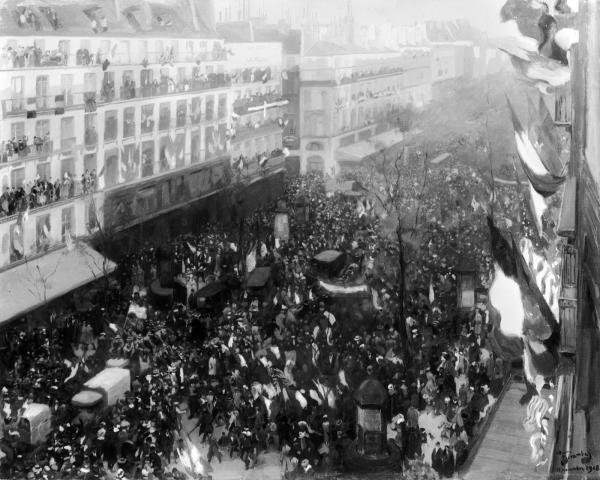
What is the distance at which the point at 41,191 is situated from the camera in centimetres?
690

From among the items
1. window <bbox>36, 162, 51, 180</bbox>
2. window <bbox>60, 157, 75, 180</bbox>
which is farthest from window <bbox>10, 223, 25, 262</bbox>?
window <bbox>60, 157, 75, 180</bbox>

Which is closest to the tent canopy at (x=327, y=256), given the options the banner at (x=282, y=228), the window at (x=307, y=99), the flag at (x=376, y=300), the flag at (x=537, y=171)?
the banner at (x=282, y=228)

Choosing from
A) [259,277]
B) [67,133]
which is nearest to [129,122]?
[67,133]

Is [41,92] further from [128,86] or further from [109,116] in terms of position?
[128,86]

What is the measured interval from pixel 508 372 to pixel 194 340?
2558 mm

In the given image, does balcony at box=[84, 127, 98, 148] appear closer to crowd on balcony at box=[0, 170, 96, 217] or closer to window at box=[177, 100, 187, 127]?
crowd on balcony at box=[0, 170, 96, 217]

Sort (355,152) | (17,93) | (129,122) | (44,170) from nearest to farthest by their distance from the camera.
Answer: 1. (17,93)
2. (44,170)
3. (129,122)
4. (355,152)

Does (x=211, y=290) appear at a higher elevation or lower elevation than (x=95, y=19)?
lower

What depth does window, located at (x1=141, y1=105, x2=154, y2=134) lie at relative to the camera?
7.07m

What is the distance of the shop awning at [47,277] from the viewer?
22.5 ft

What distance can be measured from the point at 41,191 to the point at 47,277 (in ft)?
2.27

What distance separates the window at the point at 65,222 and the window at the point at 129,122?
2.54ft

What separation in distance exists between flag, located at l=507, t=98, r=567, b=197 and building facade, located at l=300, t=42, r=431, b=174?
35.2 inches
